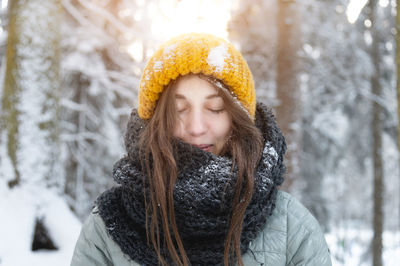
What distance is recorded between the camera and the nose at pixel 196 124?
1.79 m

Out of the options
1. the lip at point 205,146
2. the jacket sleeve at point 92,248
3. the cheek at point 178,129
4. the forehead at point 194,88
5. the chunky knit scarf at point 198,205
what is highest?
the forehead at point 194,88

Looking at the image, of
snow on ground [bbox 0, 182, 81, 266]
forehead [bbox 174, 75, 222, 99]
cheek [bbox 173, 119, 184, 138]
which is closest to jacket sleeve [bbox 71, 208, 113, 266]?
cheek [bbox 173, 119, 184, 138]

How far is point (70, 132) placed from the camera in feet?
25.3

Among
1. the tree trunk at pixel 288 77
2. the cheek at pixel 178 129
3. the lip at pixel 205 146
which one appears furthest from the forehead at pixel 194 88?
the tree trunk at pixel 288 77

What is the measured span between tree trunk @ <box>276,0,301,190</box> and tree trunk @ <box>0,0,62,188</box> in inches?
116

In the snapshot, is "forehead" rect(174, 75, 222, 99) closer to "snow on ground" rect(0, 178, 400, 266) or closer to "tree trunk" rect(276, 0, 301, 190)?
"snow on ground" rect(0, 178, 400, 266)

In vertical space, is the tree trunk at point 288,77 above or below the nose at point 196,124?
above

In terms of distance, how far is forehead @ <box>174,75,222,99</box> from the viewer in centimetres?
180

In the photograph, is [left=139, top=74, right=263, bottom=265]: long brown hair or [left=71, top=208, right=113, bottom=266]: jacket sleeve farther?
[left=71, top=208, right=113, bottom=266]: jacket sleeve

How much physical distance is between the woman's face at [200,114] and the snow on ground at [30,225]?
1991 millimetres

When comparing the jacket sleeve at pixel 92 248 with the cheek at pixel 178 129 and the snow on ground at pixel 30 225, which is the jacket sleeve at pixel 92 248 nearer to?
the cheek at pixel 178 129

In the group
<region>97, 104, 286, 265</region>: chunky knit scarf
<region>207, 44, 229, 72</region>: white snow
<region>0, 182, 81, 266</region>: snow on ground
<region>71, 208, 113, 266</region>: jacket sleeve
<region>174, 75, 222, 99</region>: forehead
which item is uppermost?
<region>207, 44, 229, 72</region>: white snow

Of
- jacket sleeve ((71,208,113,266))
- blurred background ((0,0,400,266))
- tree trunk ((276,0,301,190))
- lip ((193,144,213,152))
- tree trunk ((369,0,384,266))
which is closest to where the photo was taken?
jacket sleeve ((71,208,113,266))

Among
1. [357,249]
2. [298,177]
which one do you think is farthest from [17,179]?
[357,249]
